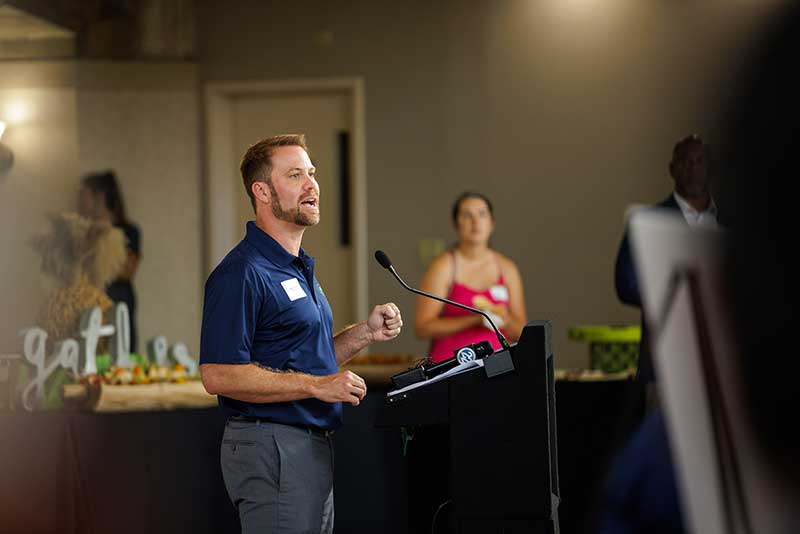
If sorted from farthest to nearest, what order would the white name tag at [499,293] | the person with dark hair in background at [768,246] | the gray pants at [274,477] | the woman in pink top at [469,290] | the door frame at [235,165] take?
the door frame at [235,165], the white name tag at [499,293], the woman in pink top at [469,290], the gray pants at [274,477], the person with dark hair in background at [768,246]

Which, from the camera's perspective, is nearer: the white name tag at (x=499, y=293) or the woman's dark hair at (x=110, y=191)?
the white name tag at (x=499, y=293)

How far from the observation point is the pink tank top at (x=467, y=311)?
3570mm

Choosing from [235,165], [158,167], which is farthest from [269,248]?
[235,165]

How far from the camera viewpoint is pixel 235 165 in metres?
5.77

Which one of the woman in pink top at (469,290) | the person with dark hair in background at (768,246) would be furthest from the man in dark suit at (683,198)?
the person with dark hair in background at (768,246)

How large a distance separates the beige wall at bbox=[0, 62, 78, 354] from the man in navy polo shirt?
2.10 m

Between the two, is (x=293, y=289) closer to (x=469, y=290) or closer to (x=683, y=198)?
(x=683, y=198)

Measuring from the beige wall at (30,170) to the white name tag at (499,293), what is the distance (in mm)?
1737

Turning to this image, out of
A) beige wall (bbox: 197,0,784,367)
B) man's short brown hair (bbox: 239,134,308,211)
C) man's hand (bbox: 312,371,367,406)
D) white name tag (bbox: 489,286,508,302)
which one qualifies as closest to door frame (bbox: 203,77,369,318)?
beige wall (bbox: 197,0,784,367)

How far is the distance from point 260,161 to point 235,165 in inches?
146

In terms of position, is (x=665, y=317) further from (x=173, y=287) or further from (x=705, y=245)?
(x=173, y=287)

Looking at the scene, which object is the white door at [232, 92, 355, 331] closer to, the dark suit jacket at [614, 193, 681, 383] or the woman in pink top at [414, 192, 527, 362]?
the woman in pink top at [414, 192, 527, 362]

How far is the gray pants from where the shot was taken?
1968 mm

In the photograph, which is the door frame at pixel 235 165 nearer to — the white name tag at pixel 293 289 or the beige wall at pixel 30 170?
the beige wall at pixel 30 170
